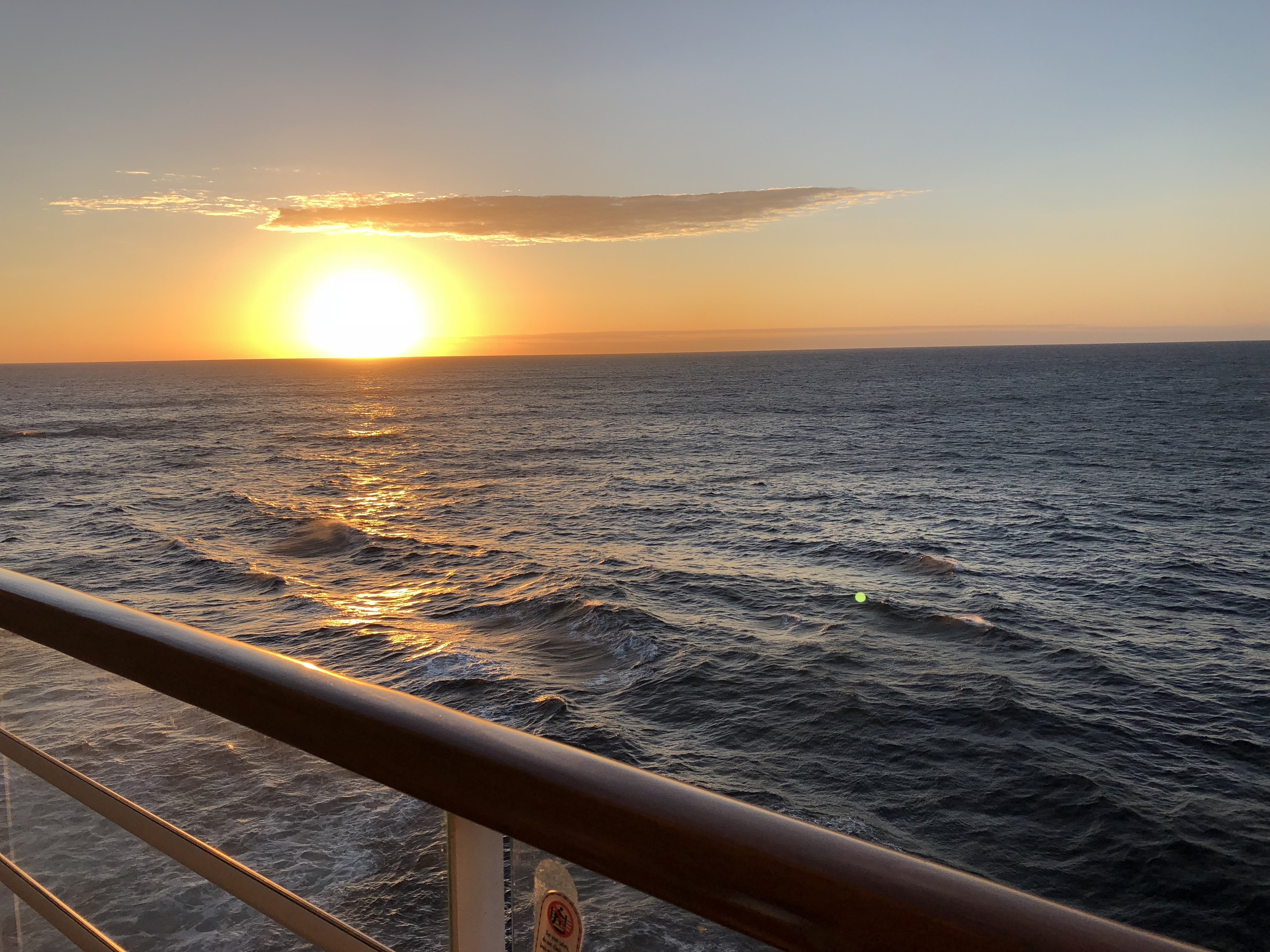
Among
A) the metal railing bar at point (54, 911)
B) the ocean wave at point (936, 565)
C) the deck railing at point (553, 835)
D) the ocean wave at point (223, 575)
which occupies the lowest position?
the ocean wave at point (936, 565)

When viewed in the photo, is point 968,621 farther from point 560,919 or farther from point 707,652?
point 560,919

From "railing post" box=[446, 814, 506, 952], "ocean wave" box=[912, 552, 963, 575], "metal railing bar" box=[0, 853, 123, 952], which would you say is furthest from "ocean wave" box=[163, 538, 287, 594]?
"railing post" box=[446, 814, 506, 952]

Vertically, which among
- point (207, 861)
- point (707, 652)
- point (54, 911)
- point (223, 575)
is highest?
point (207, 861)

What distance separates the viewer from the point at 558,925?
0.72 meters

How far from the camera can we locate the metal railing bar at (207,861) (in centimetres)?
83

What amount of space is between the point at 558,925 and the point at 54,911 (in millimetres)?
1004

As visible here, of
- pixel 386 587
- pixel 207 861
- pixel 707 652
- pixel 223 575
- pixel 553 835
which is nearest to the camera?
pixel 553 835

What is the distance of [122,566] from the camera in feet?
74.3

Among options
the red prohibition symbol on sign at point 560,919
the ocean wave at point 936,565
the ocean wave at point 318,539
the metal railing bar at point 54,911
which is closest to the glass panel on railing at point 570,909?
the red prohibition symbol on sign at point 560,919

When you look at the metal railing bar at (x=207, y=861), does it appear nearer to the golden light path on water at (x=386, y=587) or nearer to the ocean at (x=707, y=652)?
the ocean at (x=707, y=652)

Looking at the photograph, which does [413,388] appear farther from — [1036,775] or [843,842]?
[843,842]

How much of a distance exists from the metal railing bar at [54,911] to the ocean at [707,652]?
0.02 meters

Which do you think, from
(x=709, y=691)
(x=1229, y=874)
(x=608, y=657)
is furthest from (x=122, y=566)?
(x=1229, y=874)

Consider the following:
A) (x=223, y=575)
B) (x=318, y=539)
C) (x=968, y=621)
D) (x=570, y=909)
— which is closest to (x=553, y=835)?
(x=570, y=909)
